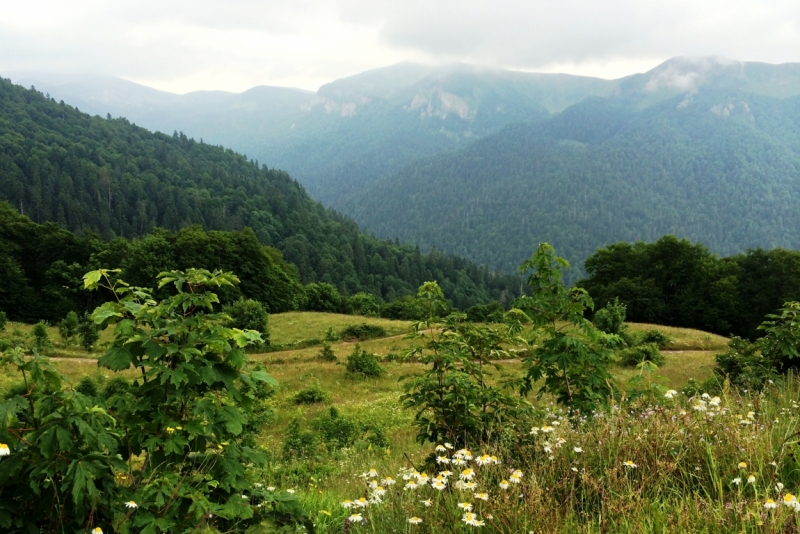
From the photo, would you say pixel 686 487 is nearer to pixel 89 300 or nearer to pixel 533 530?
pixel 533 530

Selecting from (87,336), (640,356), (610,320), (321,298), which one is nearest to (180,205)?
Result: (321,298)

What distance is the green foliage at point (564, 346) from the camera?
6742mm

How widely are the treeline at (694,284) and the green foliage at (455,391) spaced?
54.0 metres

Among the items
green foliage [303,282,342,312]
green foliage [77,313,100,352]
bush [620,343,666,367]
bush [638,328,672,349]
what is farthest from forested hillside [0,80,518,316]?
bush [620,343,666,367]

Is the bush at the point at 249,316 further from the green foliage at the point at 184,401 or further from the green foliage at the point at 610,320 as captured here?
the green foliage at the point at 184,401

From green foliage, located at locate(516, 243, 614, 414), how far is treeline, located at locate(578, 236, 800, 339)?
52.9 m

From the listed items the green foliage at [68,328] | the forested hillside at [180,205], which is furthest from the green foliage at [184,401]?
the forested hillside at [180,205]

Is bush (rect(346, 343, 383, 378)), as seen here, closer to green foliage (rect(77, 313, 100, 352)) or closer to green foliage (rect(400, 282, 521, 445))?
green foliage (rect(400, 282, 521, 445))

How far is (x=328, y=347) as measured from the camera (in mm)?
29438

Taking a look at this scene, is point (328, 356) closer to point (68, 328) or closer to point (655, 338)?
point (68, 328)

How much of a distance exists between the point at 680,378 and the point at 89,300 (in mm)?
70939

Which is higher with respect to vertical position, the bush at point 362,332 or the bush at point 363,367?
the bush at point 363,367

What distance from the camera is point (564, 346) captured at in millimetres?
7020

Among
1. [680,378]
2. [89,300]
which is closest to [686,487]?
[680,378]
